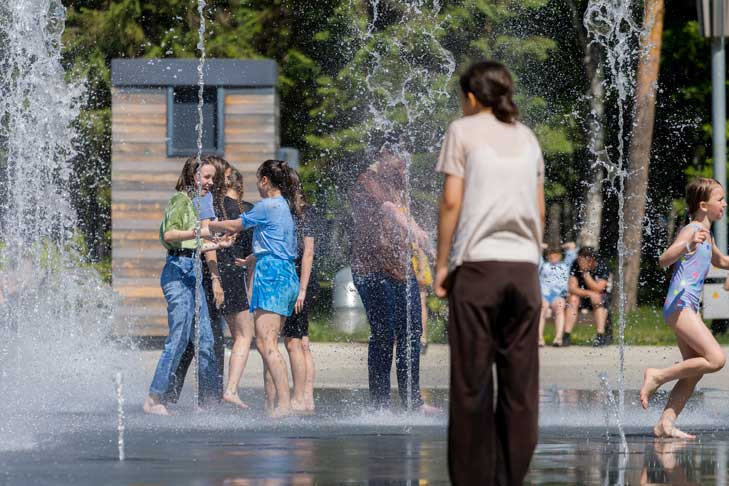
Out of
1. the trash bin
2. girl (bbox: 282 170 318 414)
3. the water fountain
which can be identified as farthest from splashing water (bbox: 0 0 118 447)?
the trash bin

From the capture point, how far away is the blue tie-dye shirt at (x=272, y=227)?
33.6 ft

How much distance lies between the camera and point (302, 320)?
1090 cm

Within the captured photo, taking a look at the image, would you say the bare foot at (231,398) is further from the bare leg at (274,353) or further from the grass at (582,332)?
the grass at (582,332)

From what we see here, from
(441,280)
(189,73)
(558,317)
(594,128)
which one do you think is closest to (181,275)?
(441,280)

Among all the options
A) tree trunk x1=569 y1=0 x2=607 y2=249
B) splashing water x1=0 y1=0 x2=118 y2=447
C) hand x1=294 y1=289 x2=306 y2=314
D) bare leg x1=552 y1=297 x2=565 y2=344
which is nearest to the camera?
hand x1=294 y1=289 x2=306 y2=314

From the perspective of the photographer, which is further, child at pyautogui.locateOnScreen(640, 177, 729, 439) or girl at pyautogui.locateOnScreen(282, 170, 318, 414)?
girl at pyautogui.locateOnScreen(282, 170, 318, 414)

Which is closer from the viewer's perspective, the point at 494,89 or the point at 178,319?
the point at 494,89

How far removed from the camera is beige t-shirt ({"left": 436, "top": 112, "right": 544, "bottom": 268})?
615 cm

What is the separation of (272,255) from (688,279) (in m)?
2.63

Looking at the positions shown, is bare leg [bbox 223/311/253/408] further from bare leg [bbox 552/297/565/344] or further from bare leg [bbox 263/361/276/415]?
bare leg [bbox 552/297/565/344]

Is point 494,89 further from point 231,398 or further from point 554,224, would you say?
point 554,224

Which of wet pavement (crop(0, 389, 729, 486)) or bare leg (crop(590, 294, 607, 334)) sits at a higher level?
bare leg (crop(590, 294, 607, 334))

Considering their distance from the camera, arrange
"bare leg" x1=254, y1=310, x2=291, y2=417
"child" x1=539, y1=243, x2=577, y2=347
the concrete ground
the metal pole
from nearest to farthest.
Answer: "bare leg" x1=254, y1=310, x2=291, y2=417
the concrete ground
the metal pole
"child" x1=539, y1=243, x2=577, y2=347

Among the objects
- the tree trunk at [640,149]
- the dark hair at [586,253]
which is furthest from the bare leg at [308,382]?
the tree trunk at [640,149]
